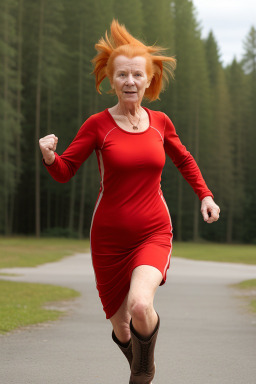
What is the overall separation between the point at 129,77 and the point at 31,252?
28.1 meters

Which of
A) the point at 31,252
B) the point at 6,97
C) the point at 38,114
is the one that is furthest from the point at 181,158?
the point at 38,114

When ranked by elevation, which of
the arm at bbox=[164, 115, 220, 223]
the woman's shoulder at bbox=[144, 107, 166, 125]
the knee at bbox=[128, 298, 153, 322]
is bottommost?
the knee at bbox=[128, 298, 153, 322]

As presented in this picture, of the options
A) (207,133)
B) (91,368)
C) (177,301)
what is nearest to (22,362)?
(91,368)

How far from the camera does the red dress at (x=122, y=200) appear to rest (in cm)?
475

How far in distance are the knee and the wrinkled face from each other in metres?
1.36

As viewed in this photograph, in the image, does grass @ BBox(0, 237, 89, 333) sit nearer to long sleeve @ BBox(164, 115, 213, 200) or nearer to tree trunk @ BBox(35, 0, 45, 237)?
long sleeve @ BBox(164, 115, 213, 200)

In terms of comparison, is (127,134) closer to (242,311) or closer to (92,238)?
(92,238)

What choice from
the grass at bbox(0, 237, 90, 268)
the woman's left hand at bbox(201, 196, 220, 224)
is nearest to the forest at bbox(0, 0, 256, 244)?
the grass at bbox(0, 237, 90, 268)

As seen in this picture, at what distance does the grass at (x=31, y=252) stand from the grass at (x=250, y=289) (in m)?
8.84

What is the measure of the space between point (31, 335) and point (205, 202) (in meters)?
4.60

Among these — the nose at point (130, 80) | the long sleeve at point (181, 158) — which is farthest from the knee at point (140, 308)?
the nose at point (130, 80)

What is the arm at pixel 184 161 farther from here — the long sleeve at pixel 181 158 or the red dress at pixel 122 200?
the red dress at pixel 122 200

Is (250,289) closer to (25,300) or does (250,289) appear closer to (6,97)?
(25,300)

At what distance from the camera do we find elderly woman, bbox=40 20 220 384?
15.4 ft
